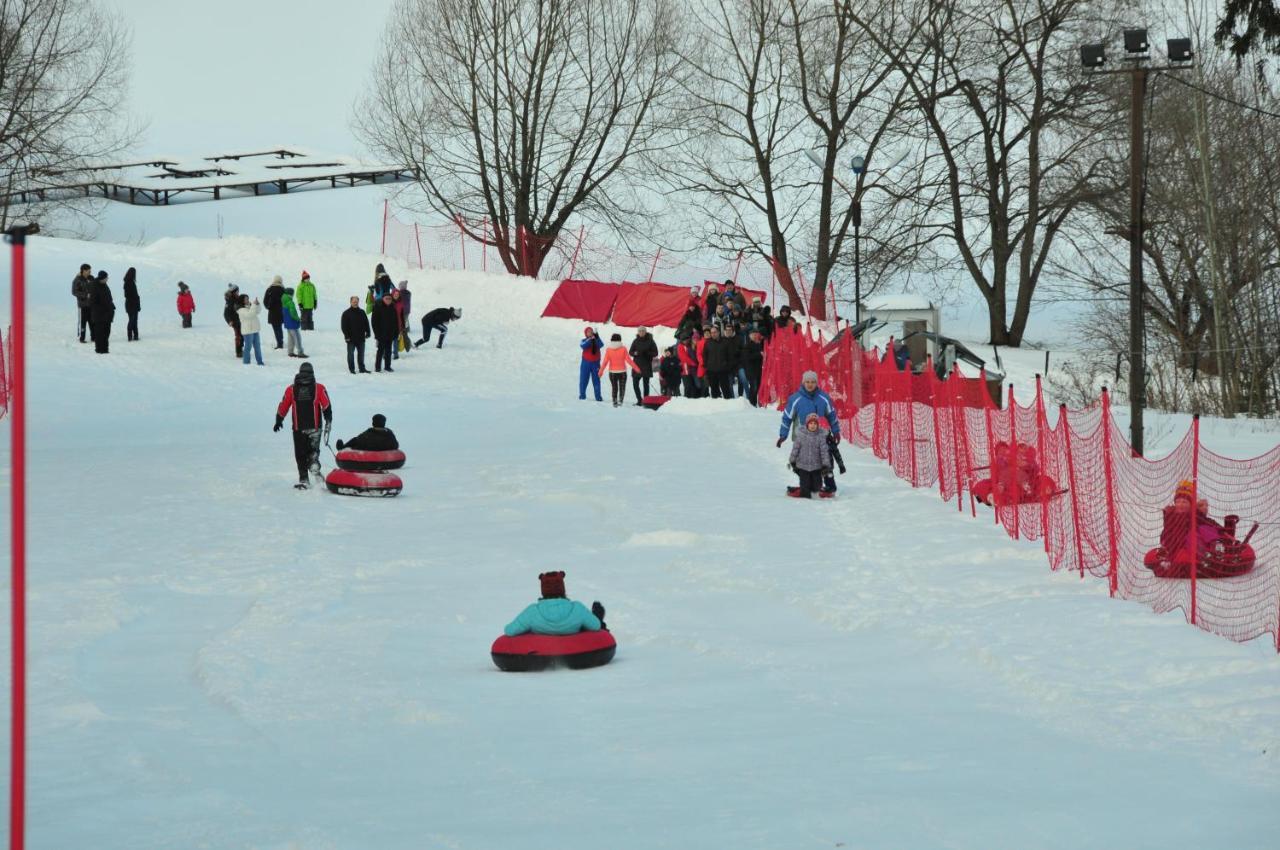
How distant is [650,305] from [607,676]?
2976cm

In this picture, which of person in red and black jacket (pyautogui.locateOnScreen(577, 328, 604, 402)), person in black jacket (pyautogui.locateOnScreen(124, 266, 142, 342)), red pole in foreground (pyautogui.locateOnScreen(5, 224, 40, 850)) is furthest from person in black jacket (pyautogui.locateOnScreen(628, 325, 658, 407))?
red pole in foreground (pyautogui.locateOnScreen(5, 224, 40, 850))

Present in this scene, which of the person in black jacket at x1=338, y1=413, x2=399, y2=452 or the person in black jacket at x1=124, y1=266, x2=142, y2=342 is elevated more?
the person in black jacket at x1=124, y1=266, x2=142, y2=342

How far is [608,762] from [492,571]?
20.8ft

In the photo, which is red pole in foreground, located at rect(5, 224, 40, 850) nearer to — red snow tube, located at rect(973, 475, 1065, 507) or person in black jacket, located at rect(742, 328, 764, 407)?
red snow tube, located at rect(973, 475, 1065, 507)

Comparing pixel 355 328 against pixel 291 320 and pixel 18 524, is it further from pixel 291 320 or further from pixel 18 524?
pixel 18 524

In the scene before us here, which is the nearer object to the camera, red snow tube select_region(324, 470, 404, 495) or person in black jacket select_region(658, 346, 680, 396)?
red snow tube select_region(324, 470, 404, 495)

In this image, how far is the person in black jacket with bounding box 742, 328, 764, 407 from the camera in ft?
86.3

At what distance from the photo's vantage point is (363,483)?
18.0m

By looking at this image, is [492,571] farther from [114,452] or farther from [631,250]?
[631,250]

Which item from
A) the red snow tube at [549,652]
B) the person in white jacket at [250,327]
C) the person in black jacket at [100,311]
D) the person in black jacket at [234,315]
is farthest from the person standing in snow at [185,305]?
the red snow tube at [549,652]

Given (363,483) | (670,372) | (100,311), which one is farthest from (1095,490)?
(100,311)

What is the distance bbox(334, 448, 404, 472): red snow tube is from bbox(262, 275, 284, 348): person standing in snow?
13.8 metres

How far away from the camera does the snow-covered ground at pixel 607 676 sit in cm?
658

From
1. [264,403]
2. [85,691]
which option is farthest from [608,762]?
[264,403]
